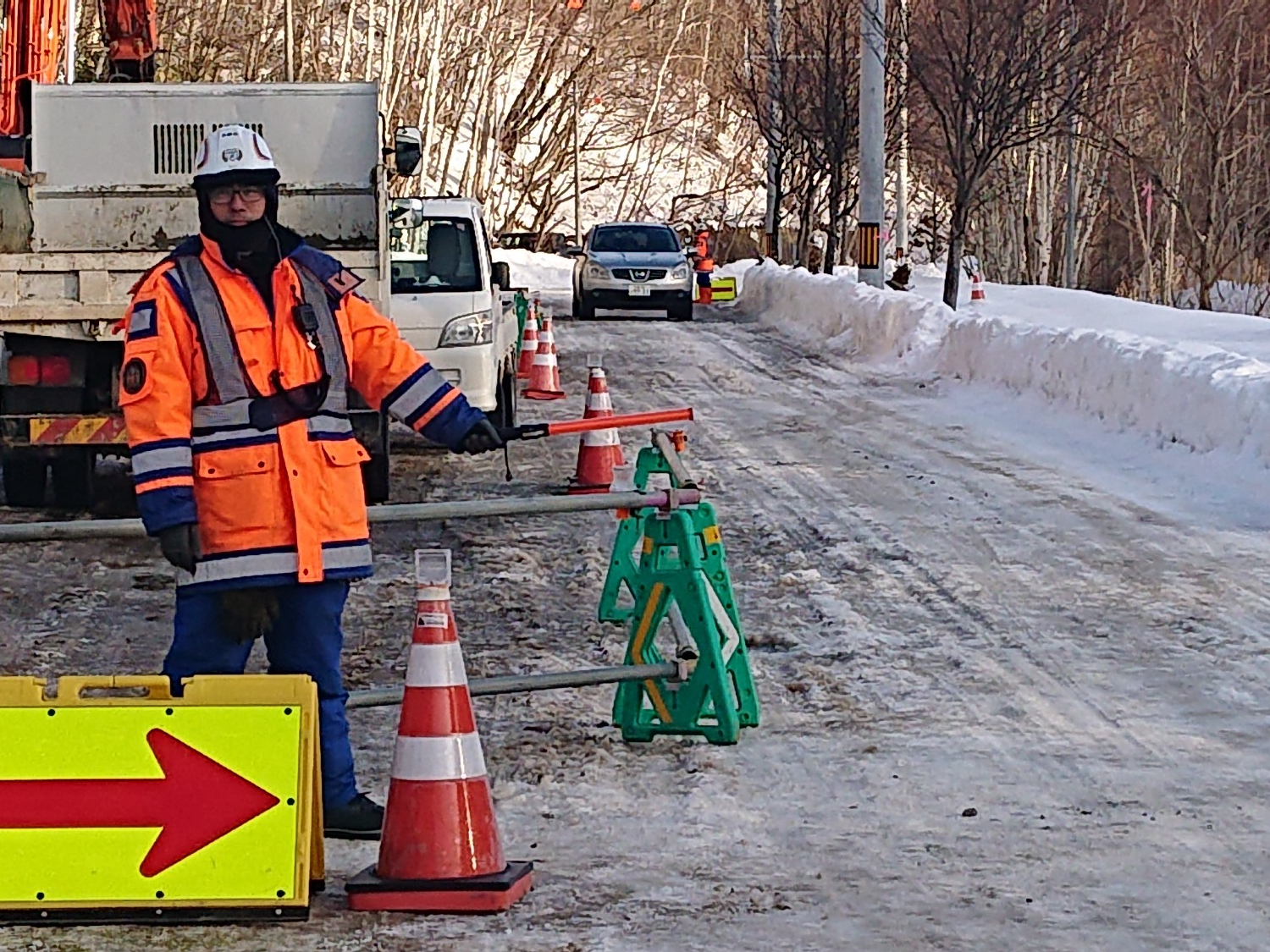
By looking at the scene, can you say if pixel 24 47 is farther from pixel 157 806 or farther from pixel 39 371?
pixel 157 806

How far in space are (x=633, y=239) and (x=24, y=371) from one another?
2252 centimetres

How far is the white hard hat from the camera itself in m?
5.39

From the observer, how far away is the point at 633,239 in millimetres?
33781

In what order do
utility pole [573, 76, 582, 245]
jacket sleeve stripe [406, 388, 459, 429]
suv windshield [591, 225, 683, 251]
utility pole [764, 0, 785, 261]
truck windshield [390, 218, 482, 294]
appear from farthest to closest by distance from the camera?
utility pole [573, 76, 582, 245] < utility pole [764, 0, 785, 261] < suv windshield [591, 225, 683, 251] < truck windshield [390, 218, 482, 294] < jacket sleeve stripe [406, 388, 459, 429]

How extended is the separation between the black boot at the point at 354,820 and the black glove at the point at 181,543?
93cm

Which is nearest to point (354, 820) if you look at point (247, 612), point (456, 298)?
point (247, 612)

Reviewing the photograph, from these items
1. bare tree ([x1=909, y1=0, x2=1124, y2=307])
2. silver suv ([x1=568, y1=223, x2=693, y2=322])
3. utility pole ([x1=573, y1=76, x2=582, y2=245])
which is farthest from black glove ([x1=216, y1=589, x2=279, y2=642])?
utility pole ([x1=573, y1=76, x2=582, y2=245])

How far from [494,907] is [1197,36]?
35.0 meters

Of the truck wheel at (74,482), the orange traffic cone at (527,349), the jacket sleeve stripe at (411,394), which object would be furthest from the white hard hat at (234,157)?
the orange traffic cone at (527,349)

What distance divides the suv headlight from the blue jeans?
28.3 ft

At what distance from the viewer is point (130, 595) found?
32.6 ft

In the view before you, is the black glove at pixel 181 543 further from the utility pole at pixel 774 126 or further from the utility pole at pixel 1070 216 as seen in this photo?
the utility pole at pixel 774 126

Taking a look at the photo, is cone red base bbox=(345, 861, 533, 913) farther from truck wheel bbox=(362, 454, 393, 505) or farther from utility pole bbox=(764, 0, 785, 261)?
utility pole bbox=(764, 0, 785, 261)

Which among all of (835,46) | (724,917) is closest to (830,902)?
(724,917)
